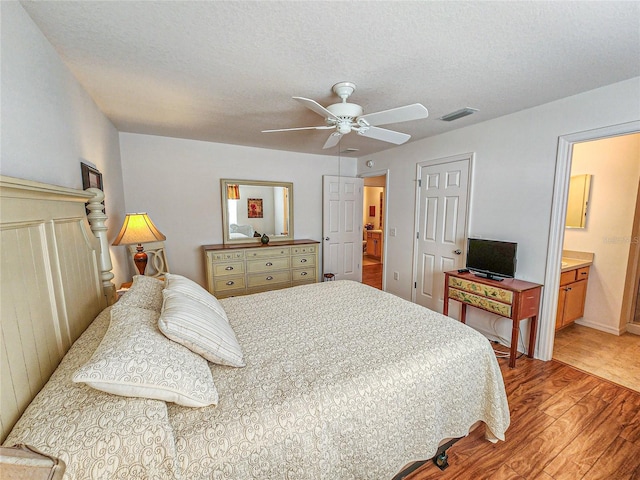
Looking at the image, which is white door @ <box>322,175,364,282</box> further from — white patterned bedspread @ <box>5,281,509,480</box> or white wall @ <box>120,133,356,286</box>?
white patterned bedspread @ <box>5,281,509,480</box>

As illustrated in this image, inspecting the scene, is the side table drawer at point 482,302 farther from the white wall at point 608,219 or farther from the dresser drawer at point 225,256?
the dresser drawer at point 225,256

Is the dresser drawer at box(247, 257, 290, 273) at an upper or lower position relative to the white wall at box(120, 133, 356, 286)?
lower

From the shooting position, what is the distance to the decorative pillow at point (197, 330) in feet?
3.84

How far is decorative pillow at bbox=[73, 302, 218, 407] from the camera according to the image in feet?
2.82

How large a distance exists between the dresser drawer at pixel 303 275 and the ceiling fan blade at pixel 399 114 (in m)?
2.59

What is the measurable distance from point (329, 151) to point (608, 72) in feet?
10.3

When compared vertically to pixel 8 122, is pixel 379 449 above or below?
below

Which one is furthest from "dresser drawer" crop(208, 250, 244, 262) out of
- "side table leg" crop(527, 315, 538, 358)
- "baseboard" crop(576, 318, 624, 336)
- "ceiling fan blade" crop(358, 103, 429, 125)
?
"baseboard" crop(576, 318, 624, 336)

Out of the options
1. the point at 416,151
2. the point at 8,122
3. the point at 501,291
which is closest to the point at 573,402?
the point at 501,291

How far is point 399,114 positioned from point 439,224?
81.1 inches

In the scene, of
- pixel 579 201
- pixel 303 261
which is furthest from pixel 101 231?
pixel 579 201

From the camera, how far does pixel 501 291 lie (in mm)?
2537

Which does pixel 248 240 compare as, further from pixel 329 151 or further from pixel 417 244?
pixel 417 244

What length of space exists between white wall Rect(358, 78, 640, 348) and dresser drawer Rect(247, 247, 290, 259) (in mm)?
2404
